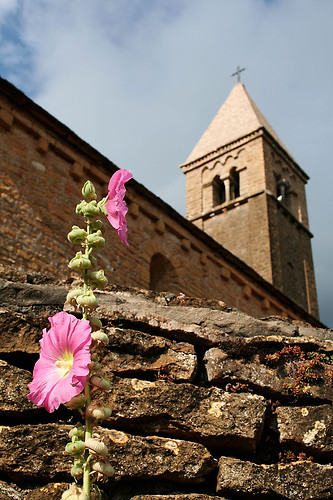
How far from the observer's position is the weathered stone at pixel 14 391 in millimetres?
2525

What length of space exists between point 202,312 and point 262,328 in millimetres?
396

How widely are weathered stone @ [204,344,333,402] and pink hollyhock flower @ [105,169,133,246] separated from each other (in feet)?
4.85

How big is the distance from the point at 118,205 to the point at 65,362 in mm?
506

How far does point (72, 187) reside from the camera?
943cm

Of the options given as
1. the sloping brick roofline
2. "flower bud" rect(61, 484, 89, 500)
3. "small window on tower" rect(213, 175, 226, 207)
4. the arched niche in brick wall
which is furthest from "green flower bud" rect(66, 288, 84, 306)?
"small window on tower" rect(213, 175, 226, 207)

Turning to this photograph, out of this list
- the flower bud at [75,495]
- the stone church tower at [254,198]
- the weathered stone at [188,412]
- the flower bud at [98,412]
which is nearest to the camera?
the flower bud at [75,495]

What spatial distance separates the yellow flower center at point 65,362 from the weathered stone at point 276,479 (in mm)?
1243

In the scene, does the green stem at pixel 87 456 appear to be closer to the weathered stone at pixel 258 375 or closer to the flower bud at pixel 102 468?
the flower bud at pixel 102 468

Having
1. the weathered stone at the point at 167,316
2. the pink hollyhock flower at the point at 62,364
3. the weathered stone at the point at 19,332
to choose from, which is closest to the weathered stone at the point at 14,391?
the weathered stone at the point at 19,332

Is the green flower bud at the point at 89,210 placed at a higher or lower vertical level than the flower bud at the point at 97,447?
higher

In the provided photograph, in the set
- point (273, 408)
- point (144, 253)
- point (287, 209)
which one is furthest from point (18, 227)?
point (287, 209)

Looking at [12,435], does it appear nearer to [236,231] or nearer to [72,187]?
[72,187]

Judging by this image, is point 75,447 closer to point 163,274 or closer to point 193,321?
point 193,321

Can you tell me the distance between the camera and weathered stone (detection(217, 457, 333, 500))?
250 centimetres
